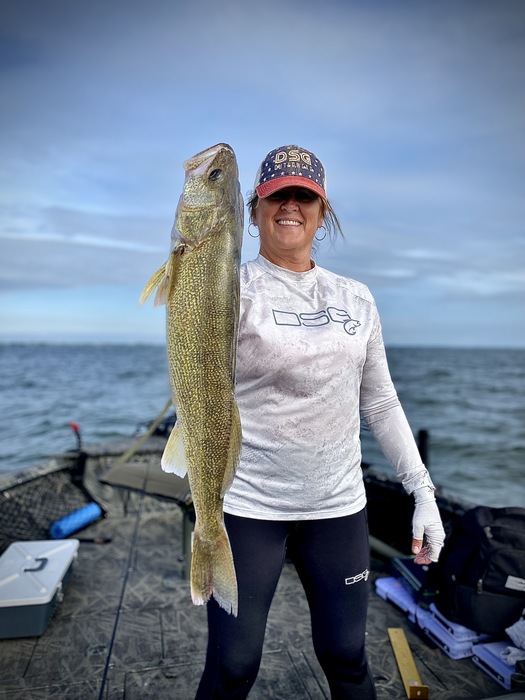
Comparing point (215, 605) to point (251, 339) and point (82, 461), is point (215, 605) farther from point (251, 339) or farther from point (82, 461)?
point (82, 461)

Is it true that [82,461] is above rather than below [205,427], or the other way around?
below

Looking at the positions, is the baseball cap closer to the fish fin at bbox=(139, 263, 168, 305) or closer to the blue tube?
the fish fin at bbox=(139, 263, 168, 305)

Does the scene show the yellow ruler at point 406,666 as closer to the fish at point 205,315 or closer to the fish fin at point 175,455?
the fish at point 205,315

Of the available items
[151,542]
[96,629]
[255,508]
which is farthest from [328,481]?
[151,542]

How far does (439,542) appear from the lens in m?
2.59

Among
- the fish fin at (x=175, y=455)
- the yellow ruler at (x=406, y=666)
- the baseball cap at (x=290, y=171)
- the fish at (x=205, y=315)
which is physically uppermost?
the baseball cap at (x=290, y=171)

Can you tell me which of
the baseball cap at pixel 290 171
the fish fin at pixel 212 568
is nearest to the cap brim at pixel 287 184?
the baseball cap at pixel 290 171

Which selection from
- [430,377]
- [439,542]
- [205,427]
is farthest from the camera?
[430,377]

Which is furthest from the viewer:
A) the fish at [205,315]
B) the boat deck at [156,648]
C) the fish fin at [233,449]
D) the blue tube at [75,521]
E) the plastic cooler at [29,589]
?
the blue tube at [75,521]

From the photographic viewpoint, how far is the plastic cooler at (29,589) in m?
4.13

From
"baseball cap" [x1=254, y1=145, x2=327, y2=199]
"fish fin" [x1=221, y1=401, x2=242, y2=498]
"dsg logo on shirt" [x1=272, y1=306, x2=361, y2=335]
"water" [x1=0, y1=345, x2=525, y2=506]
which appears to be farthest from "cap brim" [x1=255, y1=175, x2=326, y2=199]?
"water" [x1=0, y1=345, x2=525, y2=506]

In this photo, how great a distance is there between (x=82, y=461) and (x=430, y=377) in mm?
50135

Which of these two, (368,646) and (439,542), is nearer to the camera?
(439,542)

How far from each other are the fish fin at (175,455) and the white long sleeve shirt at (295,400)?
0.35 metres
